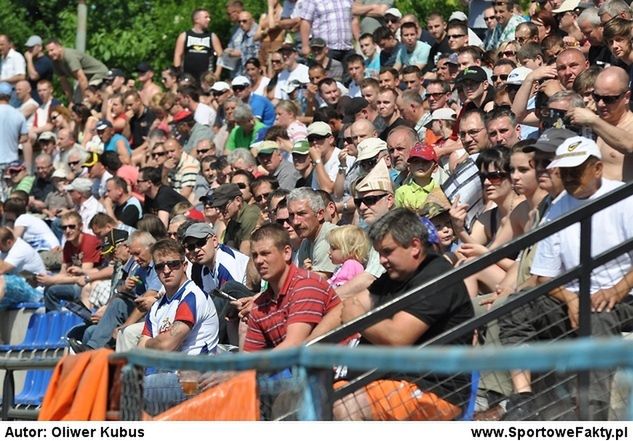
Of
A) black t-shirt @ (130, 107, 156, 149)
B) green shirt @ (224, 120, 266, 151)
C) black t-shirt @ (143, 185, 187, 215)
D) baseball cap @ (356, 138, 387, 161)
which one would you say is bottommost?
black t-shirt @ (130, 107, 156, 149)

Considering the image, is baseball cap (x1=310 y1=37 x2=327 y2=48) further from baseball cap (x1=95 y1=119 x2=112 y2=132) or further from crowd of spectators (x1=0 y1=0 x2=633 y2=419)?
baseball cap (x1=95 y1=119 x2=112 y2=132)

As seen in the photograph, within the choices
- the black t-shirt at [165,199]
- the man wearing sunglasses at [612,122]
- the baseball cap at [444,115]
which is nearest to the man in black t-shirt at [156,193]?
the black t-shirt at [165,199]

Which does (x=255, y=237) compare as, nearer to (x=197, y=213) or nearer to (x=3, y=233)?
(x=197, y=213)

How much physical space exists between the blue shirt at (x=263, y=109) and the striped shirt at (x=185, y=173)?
1206mm

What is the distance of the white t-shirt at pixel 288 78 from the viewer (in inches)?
713

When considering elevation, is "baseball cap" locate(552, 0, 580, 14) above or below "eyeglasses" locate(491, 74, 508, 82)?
above

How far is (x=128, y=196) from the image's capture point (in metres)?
16.1

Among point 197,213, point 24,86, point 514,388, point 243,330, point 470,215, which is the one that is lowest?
point 24,86

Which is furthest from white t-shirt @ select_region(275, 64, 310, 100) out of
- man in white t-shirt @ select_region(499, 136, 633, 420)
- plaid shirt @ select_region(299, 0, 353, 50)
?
man in white t-shirt @ select_region(499, 136, 633, 420)

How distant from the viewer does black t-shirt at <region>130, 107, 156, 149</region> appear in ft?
65.9

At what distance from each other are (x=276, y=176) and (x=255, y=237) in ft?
17.9

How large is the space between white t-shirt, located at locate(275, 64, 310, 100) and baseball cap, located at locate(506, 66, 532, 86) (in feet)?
19.7

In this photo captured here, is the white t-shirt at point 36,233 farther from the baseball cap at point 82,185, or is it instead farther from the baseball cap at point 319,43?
the baseball cap at point 319,43
